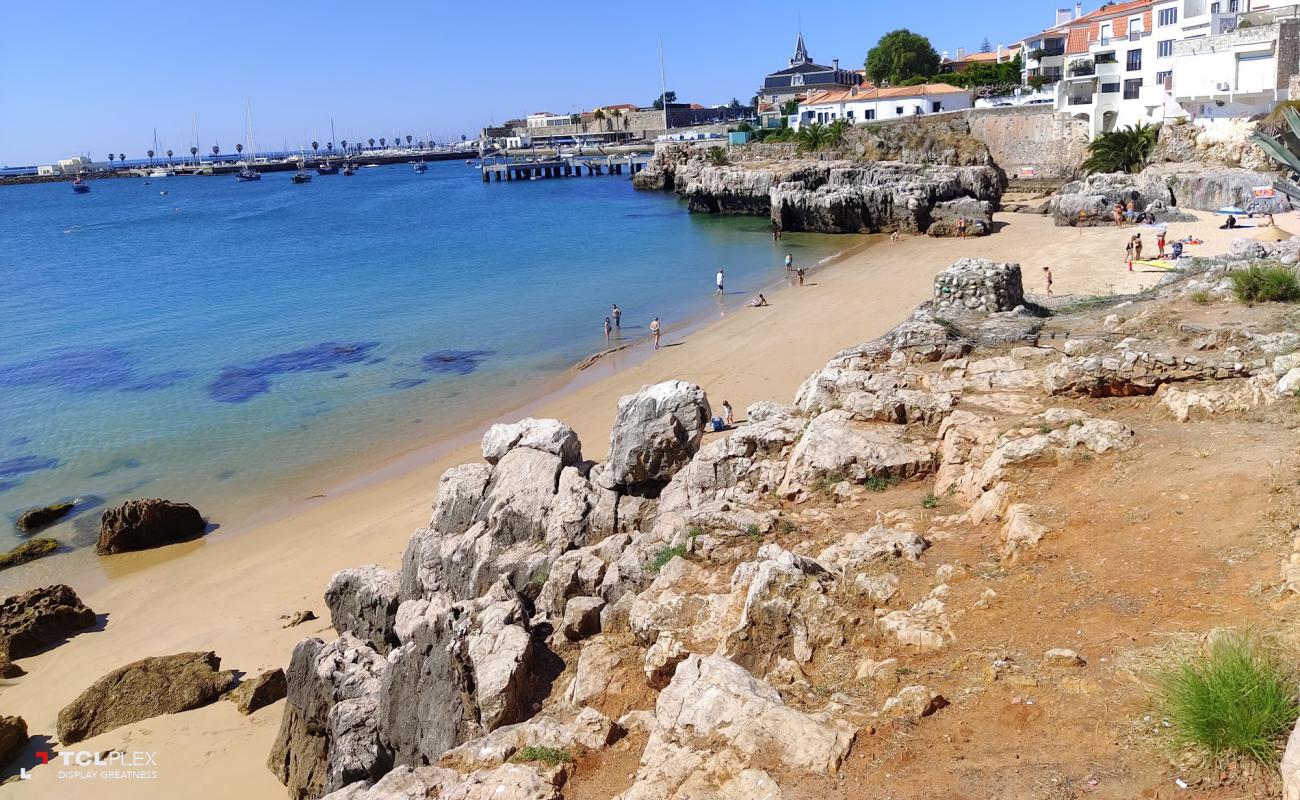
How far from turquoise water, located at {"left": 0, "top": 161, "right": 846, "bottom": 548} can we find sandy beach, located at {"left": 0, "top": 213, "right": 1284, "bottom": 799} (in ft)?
7.01

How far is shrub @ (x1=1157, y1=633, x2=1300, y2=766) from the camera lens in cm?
492

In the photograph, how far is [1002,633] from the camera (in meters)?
7.00

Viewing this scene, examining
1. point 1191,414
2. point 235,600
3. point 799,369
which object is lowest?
point 235,600

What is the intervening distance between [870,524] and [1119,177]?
42.8 meters

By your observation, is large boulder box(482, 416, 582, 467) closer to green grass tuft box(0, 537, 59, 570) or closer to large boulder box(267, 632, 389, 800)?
large boulder box(267, 632, 389, 800)

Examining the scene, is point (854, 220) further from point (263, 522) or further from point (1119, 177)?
point (263, 522)

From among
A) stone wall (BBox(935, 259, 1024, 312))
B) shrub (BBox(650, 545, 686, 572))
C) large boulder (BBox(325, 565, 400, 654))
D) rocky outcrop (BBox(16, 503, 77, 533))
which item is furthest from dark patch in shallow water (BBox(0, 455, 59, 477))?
stone wall (BBox(935, 259, 1024, 312))

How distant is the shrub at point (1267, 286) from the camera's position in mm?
14594

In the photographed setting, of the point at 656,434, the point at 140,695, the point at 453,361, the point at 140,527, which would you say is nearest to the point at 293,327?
the point at 453,361

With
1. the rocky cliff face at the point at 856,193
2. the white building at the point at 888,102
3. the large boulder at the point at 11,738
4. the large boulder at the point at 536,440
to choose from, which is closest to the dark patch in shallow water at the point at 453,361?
the large boulder at the point at 536,440

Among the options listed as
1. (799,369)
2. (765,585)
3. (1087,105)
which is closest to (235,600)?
(765,585)

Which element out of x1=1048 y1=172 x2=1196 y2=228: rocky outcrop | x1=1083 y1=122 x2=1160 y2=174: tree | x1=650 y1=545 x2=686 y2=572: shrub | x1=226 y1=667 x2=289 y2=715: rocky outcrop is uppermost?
x1=1083 y1=122 x2=1160 y2=174: tree

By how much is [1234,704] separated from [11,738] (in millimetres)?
13908

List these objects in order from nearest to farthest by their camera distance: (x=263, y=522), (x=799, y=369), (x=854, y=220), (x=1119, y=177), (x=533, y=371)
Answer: (x=263, y=522)
(x=799, y=369)
(x=533, y=371)
(x=1119, y=177)
(x=854, y=220)
